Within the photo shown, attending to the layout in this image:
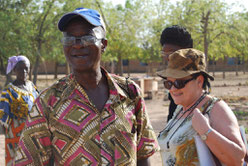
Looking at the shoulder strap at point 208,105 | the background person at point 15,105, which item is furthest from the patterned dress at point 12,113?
the shoulder strap at point 208,105

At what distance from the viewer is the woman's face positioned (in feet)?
7.23

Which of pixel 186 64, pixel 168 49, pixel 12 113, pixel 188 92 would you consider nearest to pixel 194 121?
pixel 188 92

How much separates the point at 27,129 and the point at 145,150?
0.74 metres

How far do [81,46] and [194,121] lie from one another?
84 cm

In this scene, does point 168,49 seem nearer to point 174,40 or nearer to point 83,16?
point 174,40

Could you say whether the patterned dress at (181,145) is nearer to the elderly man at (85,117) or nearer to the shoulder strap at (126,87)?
the elderly man at (85,117)

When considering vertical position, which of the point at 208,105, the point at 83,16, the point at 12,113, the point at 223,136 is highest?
the point at 83,16

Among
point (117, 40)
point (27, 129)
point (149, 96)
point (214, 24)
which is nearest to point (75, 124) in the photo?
point (27, 129)

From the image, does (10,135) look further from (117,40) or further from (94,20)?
(117,40)

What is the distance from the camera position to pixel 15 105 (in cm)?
460

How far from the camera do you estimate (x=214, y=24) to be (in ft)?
59.3

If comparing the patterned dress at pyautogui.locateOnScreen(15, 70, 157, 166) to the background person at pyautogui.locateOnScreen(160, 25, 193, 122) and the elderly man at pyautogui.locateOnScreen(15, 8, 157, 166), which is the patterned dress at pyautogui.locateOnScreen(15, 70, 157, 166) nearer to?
the elderly man at pyautogui.locateOnScreen(15, 8, 157, 166)

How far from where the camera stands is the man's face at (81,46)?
185 centimetres

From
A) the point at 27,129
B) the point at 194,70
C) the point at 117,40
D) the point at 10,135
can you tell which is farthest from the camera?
the point at 117,40
